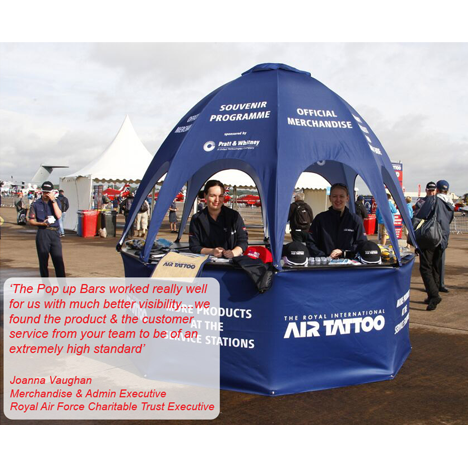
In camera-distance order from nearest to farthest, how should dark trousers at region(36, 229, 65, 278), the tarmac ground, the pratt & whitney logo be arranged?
the tarmac ground, the pratt & whitney logo, dark trousers at region(36, 229, 65, 278)

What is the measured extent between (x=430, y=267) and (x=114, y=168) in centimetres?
1558

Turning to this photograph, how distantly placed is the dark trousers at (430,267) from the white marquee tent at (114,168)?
1404 cm

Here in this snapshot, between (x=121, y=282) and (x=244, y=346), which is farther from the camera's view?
(x=121, y=282)

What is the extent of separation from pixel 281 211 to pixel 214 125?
1.28 meters

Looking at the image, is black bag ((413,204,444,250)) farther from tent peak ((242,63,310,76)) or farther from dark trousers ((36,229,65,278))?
dark trousers ((36,229,65,278))

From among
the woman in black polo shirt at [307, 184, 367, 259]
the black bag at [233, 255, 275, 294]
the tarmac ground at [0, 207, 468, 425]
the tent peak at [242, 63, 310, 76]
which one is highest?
the tent peak at [242, 63, 310, 76]

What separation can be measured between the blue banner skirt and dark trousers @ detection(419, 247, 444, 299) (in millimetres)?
3508

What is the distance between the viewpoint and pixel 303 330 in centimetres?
471

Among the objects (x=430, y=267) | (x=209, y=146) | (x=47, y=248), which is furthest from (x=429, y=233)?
(x=47, y=248)

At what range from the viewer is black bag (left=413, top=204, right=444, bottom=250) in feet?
26.7

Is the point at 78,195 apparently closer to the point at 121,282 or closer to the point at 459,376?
the point at 121,282

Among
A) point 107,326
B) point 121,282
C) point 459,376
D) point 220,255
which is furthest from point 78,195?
point 459,376


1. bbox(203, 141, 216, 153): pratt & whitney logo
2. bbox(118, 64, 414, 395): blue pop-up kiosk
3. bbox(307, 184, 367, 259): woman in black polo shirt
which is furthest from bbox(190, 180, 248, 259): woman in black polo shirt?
bbox(307, 184, 367, 259): woman in black polo shirt

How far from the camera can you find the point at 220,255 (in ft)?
18.1
